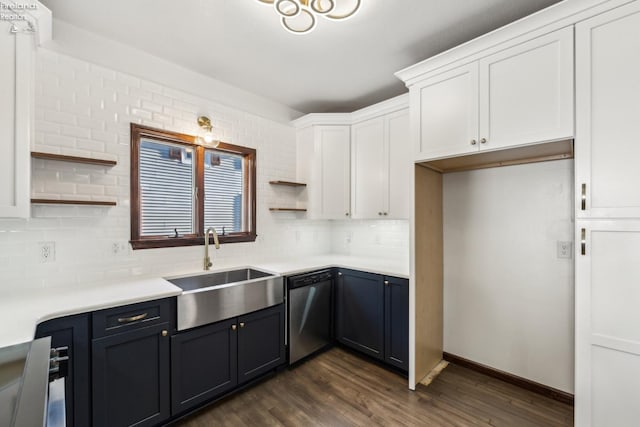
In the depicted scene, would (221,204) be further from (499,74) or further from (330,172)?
(499,74)

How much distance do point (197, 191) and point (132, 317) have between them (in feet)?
4.18

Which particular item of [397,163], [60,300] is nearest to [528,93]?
[397,163]

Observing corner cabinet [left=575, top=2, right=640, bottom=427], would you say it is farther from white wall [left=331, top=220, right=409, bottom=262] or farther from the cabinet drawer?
the cabinet drawer

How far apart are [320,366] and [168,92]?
286cm

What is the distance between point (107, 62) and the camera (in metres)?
2.16

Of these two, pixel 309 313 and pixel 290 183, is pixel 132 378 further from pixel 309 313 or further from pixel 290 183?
pixel 290 183

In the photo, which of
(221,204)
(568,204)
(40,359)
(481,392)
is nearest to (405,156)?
(568,204)

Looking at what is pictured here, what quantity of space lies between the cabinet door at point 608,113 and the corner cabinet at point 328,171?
1996 millimetres

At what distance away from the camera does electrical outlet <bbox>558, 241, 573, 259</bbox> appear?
83.5 inches

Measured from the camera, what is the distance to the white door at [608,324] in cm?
144

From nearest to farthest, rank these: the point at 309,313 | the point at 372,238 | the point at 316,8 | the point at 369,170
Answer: the point at 316,8
the point at 309,313
the point at 369,170
the point at 372,238

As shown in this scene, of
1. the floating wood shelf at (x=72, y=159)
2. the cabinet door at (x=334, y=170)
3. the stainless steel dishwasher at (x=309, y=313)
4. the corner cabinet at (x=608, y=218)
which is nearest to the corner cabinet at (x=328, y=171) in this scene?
the cabinet door at (x=334, y=170)

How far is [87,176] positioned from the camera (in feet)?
6.72

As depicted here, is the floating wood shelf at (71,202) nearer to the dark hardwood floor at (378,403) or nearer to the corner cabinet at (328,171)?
the dark hardwood floor at (378,403)
